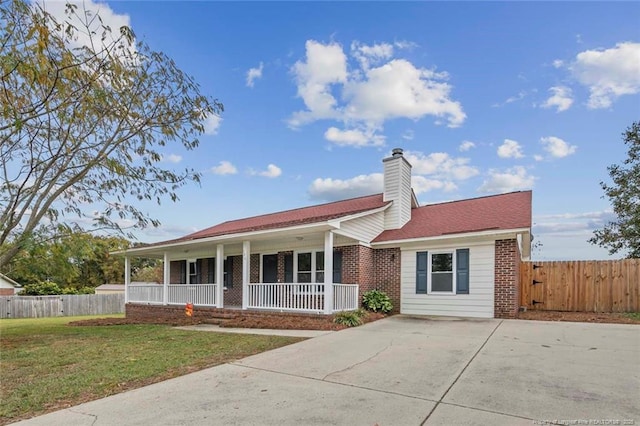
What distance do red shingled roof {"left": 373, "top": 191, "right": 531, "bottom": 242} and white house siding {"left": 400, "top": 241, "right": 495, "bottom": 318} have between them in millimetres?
572

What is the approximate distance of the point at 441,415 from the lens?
373 cm

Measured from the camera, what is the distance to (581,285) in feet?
40.7

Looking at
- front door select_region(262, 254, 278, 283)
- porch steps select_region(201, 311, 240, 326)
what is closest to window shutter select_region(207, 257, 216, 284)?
front door select_region(262, 254, 278, 283)

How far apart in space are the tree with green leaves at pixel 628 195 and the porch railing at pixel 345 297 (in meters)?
16.3

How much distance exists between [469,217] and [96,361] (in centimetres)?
1153

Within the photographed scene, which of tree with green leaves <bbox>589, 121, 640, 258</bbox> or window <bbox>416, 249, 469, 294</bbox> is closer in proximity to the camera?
window <bbox>416, 249, 469, 294</bbox>

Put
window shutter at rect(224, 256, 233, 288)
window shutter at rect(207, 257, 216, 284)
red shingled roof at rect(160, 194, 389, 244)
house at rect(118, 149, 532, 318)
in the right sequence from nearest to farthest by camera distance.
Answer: house at rect(118, 149, 532, 318) → red shingled roof at rect(160, 194, 389, 244) → window shutter at rect(224, 256, 233, 288) → window shutter at rect(207, 257, 216, 284)

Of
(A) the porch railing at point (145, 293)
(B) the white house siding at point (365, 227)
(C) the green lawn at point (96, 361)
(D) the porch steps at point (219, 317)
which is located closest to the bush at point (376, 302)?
(B) the white house siding at point (365, 227)

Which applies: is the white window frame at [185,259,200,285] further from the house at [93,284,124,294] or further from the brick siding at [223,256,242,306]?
the house at [93,284,124,294]

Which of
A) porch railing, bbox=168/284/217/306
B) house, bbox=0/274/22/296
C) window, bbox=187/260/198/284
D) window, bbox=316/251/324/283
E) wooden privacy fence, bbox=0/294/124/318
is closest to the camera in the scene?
window, bbox=316/251/324/283

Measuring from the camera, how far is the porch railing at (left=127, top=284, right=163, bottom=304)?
53.9 ft

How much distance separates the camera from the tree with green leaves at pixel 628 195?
19484mm

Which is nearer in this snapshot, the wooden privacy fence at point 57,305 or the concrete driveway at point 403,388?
the concrete driveway at point 403,388

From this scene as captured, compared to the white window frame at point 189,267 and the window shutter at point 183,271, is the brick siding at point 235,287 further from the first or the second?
the window shutter at point 183,271
